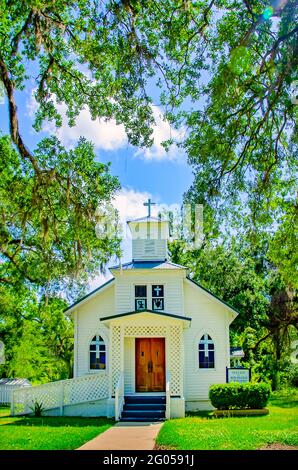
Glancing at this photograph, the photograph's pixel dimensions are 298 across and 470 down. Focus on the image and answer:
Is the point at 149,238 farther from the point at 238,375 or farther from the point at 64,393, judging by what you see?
the point at 64,393

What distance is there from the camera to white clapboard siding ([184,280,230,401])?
72.3ft

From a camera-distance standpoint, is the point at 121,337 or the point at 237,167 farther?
the point at 121,337

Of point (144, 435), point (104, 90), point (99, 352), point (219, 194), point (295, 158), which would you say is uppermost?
point (104, 90)

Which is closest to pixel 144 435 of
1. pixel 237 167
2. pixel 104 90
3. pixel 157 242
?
pixel 237 167

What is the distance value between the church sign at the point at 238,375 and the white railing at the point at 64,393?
4653 mm

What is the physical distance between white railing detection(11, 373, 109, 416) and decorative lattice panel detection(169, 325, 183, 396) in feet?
8.51

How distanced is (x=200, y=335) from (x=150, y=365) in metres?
2.72

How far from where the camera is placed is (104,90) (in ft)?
45.0

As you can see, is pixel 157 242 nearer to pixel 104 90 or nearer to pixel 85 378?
pixel 85 378

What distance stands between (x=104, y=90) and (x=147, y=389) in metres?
12.3

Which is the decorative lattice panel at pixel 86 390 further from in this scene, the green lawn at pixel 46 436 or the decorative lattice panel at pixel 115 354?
the green lawn at pixel 46 436

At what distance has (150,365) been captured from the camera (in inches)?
838

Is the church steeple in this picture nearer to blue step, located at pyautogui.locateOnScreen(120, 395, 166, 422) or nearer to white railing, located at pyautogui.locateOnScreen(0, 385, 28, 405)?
blue step, located at pyautogui.locateOnScreen(120, 395, 166, 422)
